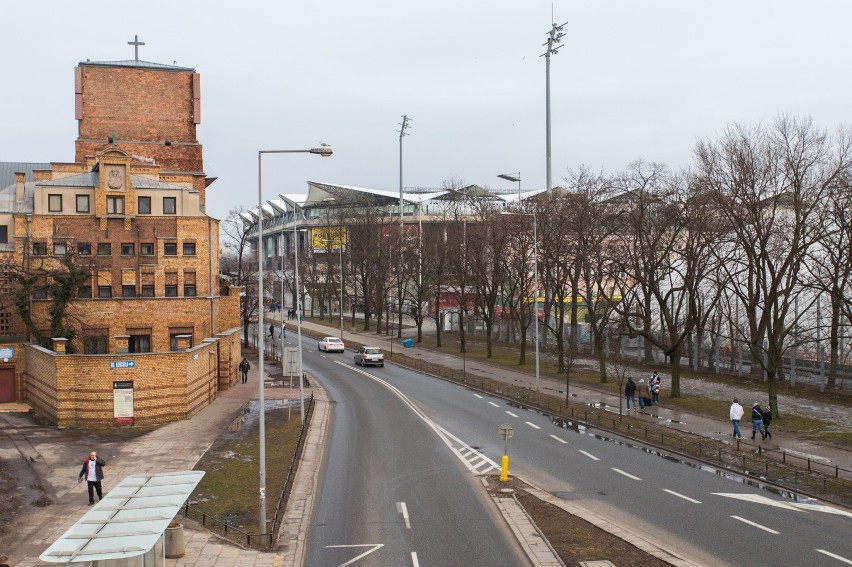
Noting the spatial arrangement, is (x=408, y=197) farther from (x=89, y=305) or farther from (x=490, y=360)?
(x=89, y=305)

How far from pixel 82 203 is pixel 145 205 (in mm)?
3307

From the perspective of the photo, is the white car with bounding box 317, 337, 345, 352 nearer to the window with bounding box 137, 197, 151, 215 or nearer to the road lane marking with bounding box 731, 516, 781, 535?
the window with bounding box 137, 197, 151, 215

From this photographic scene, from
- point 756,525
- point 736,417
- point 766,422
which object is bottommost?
point 756,525

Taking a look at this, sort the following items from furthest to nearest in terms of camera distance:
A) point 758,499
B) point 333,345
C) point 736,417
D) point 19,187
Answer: point 333,345 < point 19,187 < point 736,417 < point 758,499

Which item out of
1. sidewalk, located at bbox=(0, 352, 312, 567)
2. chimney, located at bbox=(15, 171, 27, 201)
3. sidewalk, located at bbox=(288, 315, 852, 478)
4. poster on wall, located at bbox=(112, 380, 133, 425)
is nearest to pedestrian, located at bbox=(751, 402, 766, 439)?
sidewalk, located at bbox=(288, 315, 852, 478)

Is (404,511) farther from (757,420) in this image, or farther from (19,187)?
(19,187)

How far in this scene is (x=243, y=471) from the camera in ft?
85.4

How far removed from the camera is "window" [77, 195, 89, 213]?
46000 millimetres

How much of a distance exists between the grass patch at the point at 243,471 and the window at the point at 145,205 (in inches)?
666

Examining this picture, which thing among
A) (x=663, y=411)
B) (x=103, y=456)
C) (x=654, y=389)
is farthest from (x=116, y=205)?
(x=663, y=411)

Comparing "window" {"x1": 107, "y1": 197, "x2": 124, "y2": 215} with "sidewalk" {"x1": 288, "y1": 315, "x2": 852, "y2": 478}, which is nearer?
"sidewalk" {"x1": 288, "y1": 315, "x2": 852, "y2": 478}

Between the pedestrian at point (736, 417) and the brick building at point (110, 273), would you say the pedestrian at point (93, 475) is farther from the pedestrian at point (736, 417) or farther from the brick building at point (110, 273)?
the pedestrian at point (736, 417)

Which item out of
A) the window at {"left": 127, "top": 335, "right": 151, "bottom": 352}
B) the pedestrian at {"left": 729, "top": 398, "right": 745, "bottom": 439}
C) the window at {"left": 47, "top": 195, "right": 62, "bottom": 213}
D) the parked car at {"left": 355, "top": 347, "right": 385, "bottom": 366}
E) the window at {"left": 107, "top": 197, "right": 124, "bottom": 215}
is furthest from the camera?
the parked car at {"left": 355, "top": 347, "right": 385, "bottom": 366}

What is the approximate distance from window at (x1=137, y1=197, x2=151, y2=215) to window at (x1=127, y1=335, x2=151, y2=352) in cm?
701
